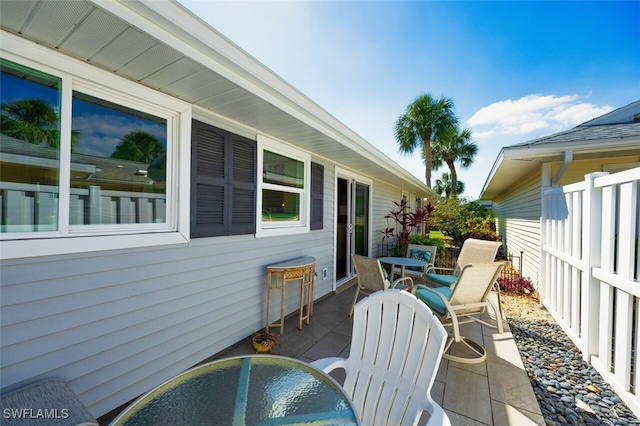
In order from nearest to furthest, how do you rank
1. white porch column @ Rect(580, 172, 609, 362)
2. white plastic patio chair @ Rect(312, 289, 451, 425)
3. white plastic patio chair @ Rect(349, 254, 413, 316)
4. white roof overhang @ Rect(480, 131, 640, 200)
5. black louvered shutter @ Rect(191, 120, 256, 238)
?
white plastic patio chair @ Rect(312, 289, 451, 425), black louvered shutter @ Rect(191, 120, 256, 238), white porch column @ Rect(580, 172, 609, 362), white plastic patio chair @ Rect(349, 254, 413, 316), white roof overhang @ Rect(480, 131, 640, 200)

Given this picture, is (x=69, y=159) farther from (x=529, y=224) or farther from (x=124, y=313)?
(x=529, y=224)

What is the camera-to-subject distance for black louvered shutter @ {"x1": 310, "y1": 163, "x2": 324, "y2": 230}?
424cm

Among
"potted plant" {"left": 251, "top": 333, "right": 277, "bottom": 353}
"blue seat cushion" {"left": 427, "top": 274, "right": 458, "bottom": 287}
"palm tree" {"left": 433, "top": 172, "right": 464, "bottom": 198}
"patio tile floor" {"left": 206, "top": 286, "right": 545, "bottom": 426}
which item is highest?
"palm tree" {"left": 433, "top": 172, "right": 464, "bottom": 198}

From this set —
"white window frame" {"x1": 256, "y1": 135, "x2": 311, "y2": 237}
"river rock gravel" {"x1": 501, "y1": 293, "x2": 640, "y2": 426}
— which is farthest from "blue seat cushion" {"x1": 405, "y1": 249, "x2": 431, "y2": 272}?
"white window frame" {"x1": 256, "y1": 135, "x2": 311, "y2": 237}

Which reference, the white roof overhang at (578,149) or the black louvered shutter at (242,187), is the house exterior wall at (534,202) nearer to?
the white roof overhang at (578,149)

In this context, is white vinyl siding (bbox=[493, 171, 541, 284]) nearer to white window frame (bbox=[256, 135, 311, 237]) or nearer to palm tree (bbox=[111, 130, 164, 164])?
white window frame (bbox=[256, 135, 311, 237])

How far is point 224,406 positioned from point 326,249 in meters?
3.70

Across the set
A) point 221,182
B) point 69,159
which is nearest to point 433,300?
point 221,182

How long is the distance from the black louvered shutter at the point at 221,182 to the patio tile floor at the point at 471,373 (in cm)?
139

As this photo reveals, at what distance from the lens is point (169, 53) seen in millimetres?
1558

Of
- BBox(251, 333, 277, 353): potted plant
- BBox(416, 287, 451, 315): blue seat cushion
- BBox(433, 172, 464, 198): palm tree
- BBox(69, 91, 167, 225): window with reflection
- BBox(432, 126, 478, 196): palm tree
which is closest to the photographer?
BBox(69, 91, 167, 225): window with reflection

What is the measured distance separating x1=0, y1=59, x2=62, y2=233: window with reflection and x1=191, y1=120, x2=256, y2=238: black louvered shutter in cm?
94

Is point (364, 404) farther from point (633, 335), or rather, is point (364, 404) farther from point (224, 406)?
point (633, 335)

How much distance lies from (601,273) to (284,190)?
360cm
